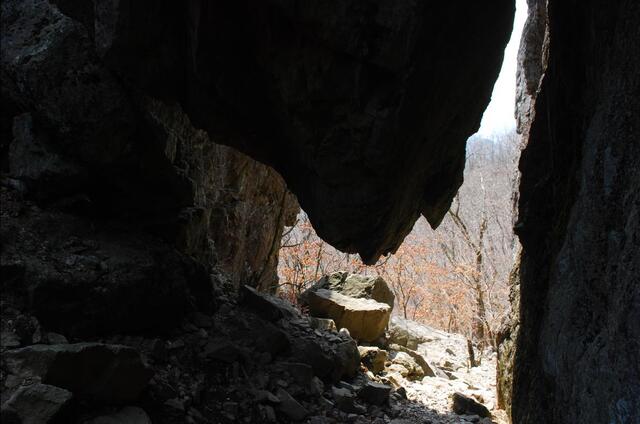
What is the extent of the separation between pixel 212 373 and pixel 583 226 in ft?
11.8

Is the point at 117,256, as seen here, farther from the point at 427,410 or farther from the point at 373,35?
the point at 427,410

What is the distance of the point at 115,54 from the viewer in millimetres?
4086

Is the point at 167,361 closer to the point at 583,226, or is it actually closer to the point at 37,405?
the point at 37,405

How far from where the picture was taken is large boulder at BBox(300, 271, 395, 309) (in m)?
10.1

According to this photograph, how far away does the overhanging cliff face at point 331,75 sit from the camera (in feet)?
11.8

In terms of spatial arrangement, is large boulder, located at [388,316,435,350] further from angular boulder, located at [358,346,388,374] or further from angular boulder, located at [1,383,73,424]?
angular boulder, located at [1,383,73,424]

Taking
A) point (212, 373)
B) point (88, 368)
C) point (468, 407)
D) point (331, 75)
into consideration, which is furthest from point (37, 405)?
point (468, 407)

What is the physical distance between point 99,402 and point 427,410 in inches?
178

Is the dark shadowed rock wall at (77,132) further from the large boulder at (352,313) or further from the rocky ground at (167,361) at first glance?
the large boulder at (352,313)

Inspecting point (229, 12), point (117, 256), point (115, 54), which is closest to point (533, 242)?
point (229, 12)

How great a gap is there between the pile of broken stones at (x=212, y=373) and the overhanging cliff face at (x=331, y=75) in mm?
1632

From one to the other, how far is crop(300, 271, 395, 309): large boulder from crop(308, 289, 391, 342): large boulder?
0.61m

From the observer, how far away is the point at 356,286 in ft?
34.0

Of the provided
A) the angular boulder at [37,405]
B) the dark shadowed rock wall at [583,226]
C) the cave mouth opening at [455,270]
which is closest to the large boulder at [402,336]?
the cave mouth opening at [455,270]
